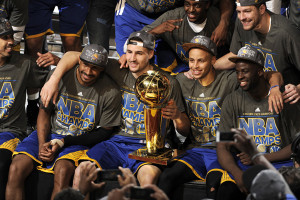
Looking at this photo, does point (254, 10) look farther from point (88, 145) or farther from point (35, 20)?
point (35, 20)

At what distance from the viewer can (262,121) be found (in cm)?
467

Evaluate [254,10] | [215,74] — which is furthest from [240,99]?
[254,10]

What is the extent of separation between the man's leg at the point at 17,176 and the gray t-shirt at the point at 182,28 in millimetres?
1700

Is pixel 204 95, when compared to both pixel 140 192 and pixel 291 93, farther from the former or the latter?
pixel 140 192

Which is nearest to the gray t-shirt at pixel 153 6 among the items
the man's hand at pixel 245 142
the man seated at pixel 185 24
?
the man seated at pixel 185 24

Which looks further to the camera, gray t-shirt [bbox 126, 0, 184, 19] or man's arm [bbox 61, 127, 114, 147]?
gray t-shirt [bbox 126, 0, 184, 19]

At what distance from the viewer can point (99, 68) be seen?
503 cm

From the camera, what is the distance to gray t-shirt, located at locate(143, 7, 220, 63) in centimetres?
540

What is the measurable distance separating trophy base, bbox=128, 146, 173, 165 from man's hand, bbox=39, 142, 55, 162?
751 mm

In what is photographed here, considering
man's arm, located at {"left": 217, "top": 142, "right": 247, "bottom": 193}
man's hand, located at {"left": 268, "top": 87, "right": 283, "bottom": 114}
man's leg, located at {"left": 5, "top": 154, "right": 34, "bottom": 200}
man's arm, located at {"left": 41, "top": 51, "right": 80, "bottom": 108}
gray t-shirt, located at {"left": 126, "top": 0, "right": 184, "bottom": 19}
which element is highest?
gray t-shirt, located at {"left": 126, "top": 0, "right": 184, "bottom": 19}

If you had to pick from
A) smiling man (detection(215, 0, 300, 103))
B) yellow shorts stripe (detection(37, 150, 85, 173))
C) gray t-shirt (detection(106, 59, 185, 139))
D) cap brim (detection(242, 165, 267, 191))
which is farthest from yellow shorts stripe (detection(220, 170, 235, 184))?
cap brim (detection(242, 165, 267, 191))

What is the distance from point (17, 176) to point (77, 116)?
2.52 feet

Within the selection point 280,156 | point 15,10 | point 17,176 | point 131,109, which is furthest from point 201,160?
point 15,10

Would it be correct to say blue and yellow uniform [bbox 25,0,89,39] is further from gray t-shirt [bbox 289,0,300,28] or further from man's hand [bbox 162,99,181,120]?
gray t-shirt [bbox 289,0,300,28]
